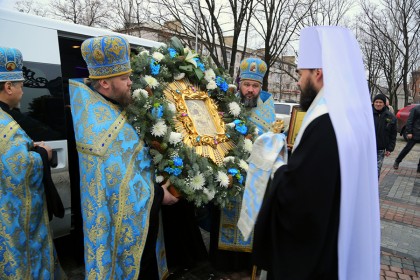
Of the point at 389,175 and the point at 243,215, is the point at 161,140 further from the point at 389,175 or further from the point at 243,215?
the point at 389,175

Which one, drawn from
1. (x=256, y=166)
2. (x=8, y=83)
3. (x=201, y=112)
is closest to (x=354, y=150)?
(x=256, y=166)

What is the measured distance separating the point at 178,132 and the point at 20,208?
136 cm

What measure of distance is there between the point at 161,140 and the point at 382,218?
4.64 metres

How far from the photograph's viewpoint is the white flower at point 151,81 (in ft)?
9.68


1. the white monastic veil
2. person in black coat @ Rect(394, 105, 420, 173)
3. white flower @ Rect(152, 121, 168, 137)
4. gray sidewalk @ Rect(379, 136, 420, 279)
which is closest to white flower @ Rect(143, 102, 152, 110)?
white flower @ Rect(152, 121, 168, 137)

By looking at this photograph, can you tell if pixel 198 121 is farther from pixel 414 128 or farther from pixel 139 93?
pixel 414 128

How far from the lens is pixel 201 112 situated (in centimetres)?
332

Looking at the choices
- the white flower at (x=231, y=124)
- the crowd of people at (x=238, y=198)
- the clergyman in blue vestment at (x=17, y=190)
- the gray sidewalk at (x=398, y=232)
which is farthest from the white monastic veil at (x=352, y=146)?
the clergyman in blue vestment at (x=17, y=190)

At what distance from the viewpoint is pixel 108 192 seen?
7.90 ft

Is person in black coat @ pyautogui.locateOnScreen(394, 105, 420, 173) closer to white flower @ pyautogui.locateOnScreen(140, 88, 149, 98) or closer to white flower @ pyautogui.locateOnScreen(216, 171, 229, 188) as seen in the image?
white flower @ pyautogui.locateOnScreen(216, 171, 229, 188)

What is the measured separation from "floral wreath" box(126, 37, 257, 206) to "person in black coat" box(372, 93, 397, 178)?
4161 millimetres

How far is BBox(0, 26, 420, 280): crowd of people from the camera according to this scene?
179cm

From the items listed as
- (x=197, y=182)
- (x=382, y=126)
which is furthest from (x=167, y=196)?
(x=382, y=126)

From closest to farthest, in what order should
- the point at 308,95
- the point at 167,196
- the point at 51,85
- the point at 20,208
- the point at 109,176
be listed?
the point at 308,95
the point at 109,176
the point at 20,208
the point at 167,196
the point at 51,85
